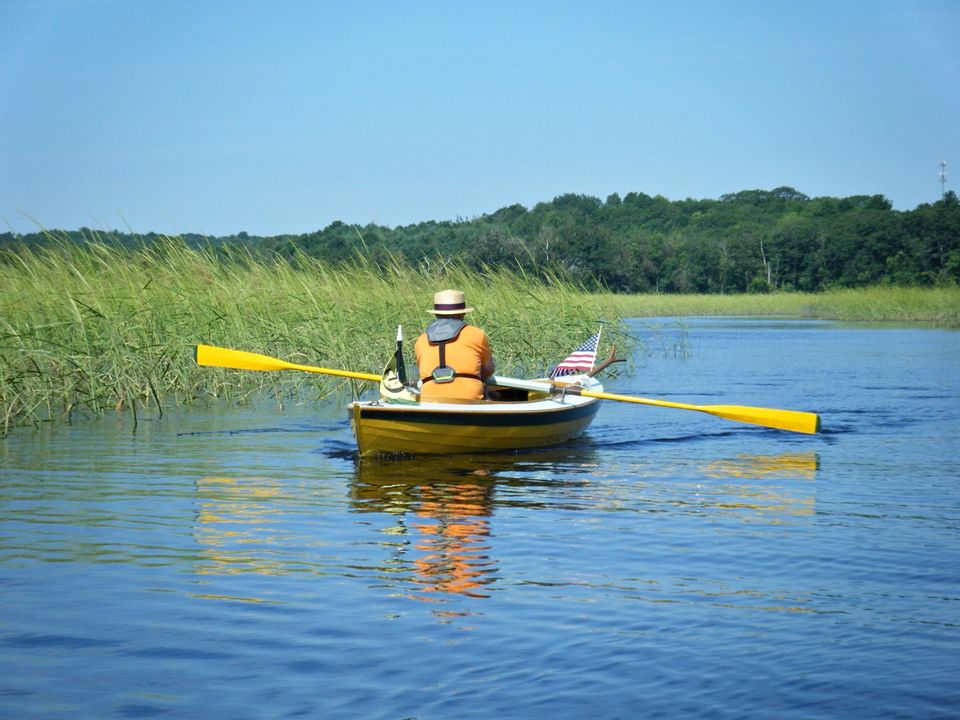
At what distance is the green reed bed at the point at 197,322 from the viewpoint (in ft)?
41.4

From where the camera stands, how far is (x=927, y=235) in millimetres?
62062

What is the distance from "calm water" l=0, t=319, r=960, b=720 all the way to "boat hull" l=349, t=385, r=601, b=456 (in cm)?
21

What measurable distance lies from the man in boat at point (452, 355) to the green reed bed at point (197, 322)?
381 centimetres

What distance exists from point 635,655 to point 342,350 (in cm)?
1054

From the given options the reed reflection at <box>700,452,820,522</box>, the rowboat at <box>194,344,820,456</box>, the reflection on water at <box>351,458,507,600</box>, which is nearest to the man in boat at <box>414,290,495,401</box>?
the rowboat at <box>194,344,820,456</box>

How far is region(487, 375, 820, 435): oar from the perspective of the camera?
10.6 m

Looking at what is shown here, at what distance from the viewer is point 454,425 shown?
986 cm

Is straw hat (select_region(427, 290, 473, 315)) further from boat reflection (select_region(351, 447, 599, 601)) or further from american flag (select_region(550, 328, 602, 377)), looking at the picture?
american flag (select_region(550, 328, 602, 377))

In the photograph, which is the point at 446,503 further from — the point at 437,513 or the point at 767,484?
the point at 767,484

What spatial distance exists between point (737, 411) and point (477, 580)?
5341mm

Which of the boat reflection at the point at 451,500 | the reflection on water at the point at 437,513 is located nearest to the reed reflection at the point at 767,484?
the boat reflection at the point at 451,500

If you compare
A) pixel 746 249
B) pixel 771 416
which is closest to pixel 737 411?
pixel 771 416

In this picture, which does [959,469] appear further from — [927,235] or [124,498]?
[927,235]

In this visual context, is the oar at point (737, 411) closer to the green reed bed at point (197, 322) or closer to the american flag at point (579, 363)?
the american flag at point (579, 363)
